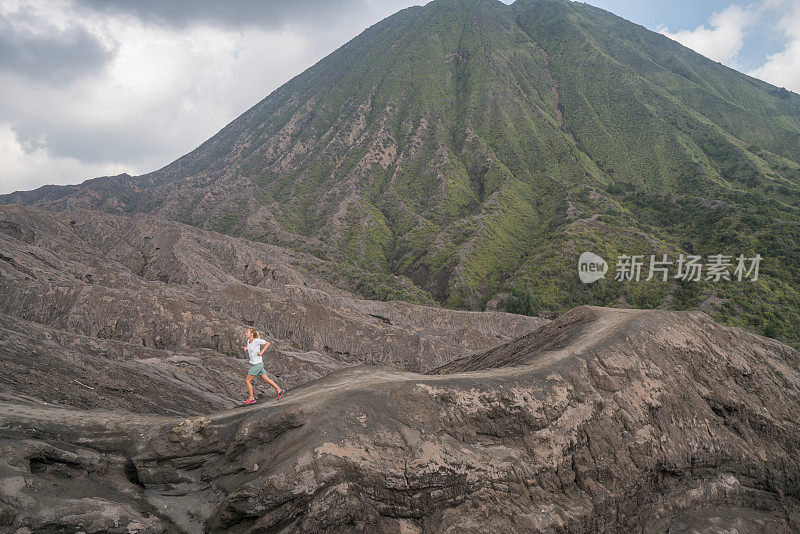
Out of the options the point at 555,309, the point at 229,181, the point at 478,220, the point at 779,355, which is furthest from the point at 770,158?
the point at 229,181

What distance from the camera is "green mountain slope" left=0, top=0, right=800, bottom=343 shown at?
72.3m

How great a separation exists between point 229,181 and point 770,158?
168m

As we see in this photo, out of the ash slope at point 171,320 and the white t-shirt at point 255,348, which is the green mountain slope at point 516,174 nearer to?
the ash slope at point 171,320

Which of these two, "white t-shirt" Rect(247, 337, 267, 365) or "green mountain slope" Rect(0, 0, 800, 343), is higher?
"green mountain slope" Rect(0, 0, 800, 343)

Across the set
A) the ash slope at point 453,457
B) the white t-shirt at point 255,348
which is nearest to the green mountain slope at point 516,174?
the ash slope at point 453,457

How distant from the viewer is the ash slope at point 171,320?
52.0 feet

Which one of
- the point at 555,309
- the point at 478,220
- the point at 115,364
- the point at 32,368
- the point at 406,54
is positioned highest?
the point at 406,54

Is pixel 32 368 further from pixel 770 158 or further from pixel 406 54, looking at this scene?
pixel 406 54

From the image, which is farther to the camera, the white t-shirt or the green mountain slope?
the green mountain slope

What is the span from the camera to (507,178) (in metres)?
113

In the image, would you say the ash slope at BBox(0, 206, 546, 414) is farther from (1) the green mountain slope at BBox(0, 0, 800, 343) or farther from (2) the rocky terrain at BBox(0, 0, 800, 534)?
(1) the green mountain slope at BBox(0, 0, 800, 343)

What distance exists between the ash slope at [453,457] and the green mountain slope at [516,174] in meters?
55.8

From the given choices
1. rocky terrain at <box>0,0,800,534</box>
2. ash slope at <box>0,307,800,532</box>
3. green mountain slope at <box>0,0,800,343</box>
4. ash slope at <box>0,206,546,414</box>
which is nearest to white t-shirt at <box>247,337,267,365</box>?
rocky terrain at <box>0,0,800,534</box>

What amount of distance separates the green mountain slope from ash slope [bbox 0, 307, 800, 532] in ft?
183
